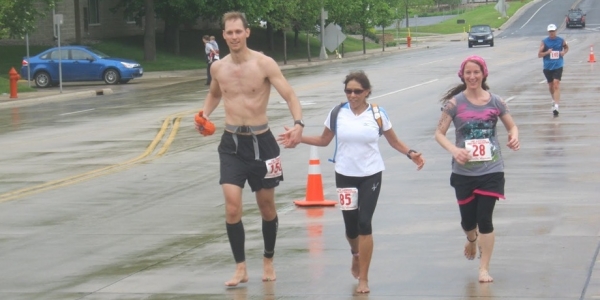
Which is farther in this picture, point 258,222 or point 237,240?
point 258,222

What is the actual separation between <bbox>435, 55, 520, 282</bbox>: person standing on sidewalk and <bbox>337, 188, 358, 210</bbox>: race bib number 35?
2.50ft

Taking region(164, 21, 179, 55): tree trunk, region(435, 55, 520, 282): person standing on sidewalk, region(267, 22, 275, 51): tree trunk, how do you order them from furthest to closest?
region(267, 22, 275, 51): tree trunk, region(164, 21, 179, 55): tree trunk, region(435, 55, 520, 282): person standing on sidewalk

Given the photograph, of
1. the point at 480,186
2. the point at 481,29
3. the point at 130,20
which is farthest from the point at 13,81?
the point at 481,29

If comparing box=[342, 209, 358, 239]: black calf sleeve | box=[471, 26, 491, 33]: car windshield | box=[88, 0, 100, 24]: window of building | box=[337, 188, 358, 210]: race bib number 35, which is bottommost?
box=[342, 209, 358, 239]: black calf sleeve

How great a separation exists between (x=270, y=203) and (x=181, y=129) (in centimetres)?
1413

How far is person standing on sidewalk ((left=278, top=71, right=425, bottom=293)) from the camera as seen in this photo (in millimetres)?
8116

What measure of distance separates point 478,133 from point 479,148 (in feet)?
0.37

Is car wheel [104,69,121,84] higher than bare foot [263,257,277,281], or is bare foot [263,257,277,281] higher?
car wheel [104,69,121,84]

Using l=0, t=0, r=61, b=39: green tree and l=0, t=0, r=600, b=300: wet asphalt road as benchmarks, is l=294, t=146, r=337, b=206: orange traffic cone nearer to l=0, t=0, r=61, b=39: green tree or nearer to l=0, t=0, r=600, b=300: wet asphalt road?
l=0, t=0, r=600, b=300: wet asphalt road

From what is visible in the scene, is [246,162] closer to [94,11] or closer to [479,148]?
[479,148]

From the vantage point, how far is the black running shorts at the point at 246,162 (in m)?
8.41

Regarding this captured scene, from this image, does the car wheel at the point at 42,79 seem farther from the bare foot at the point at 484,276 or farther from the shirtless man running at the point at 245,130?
the bare foot at the point at 484,276

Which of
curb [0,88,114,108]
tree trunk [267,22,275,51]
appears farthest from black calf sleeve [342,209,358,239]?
tree trunk [267,22,275,51]

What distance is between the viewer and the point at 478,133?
8.32 meters
